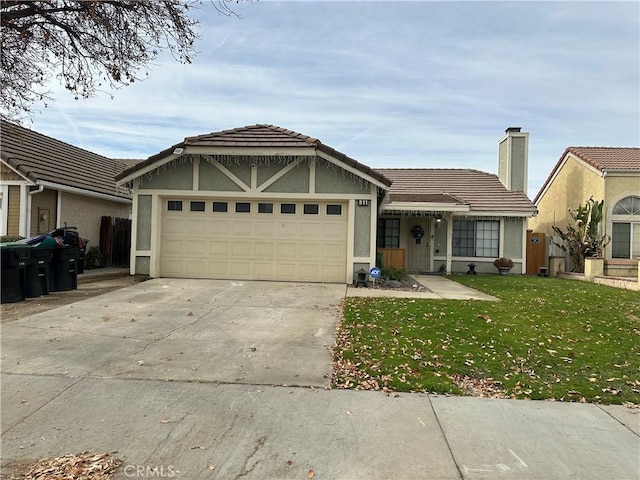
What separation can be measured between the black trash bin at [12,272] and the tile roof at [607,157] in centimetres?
1968

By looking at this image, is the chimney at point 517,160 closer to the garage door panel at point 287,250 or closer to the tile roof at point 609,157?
the tile roof at point 609,157

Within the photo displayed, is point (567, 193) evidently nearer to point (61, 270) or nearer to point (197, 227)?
point (197, 227)

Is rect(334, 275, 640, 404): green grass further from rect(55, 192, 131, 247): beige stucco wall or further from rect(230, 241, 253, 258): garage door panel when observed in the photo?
rect(55, 192, 131, 247): beige stucco wall

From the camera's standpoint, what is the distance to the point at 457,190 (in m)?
19.3

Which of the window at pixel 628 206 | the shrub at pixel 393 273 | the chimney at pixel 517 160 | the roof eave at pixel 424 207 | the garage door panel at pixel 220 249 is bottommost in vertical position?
the shrub at pixel 393 273

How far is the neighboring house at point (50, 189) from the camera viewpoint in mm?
12719

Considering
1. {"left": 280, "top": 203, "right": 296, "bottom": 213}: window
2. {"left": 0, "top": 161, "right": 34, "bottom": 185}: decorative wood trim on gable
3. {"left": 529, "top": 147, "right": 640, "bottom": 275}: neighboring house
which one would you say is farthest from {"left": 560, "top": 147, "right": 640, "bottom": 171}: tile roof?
{"left": 0, "top": 161, "right": 34, "bottom": 185}: decorative wood trim on gable

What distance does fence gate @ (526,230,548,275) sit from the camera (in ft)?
59.8

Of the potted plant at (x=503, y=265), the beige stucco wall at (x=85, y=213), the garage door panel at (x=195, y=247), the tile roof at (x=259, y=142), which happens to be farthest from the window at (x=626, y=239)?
the beige stucco wall at (x=85, y=213)

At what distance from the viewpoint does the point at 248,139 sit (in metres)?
11.7

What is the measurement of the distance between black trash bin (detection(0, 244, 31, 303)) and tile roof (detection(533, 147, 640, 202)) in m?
19.7

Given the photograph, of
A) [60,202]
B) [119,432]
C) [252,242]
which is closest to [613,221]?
[252,242]

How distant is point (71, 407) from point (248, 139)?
29.3 feet

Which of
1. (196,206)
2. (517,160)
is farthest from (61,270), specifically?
(517,160)
